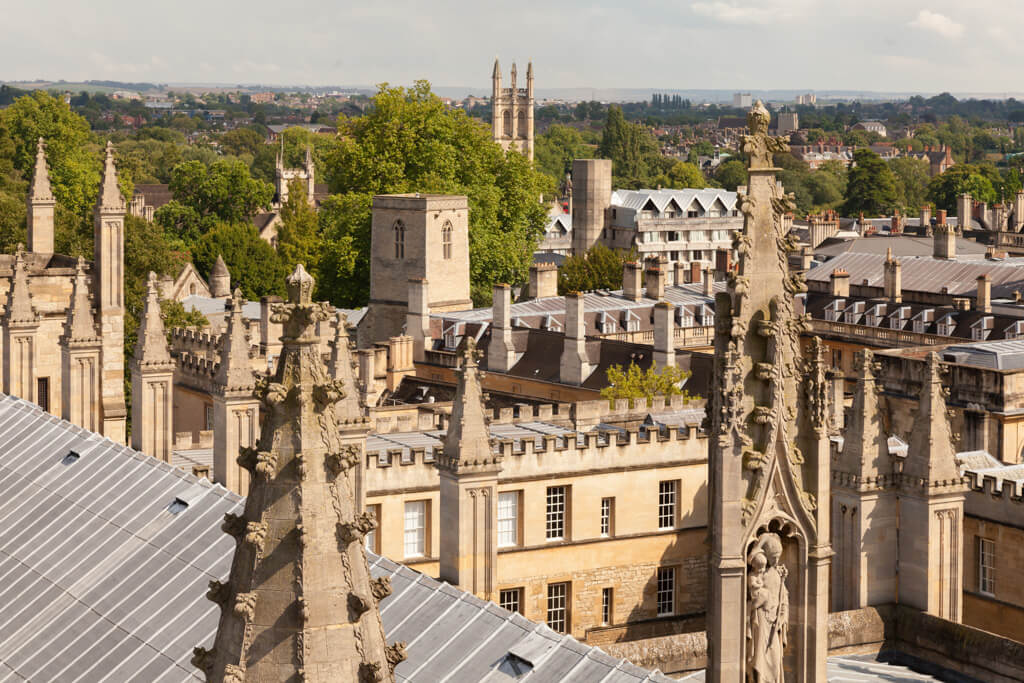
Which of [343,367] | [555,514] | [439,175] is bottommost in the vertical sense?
[555,514]

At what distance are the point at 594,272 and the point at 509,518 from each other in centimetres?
6295

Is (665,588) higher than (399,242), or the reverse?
(399,242)

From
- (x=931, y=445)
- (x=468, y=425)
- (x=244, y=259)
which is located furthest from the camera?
(x=244, y=259)

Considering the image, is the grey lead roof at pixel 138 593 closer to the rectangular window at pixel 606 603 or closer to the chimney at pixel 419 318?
the rectangular window at pixel 606 603

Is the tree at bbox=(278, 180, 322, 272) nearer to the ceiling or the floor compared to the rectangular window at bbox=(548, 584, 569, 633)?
nearer to the ceiling

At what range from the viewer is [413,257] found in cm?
8475

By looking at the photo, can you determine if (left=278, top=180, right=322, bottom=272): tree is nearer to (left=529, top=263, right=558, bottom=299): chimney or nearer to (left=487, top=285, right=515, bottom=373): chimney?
(left=529, top=263, right=558, bottom=299): chimney

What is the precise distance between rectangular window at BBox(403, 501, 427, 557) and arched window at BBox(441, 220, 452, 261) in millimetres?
42155

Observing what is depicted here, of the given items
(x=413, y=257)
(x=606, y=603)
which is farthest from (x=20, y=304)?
(x=413, y=257)

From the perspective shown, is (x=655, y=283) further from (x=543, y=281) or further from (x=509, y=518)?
(x=509, y=518)

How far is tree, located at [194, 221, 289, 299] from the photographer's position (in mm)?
118750

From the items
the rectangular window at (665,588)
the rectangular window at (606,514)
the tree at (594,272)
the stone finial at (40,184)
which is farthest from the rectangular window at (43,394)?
the tree at (594,272)

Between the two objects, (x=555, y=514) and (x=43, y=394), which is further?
(x=43, y=394)

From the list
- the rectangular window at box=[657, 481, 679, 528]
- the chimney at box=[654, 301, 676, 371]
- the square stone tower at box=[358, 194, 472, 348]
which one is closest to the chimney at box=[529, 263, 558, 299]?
the square stone tower at box=[358, 194, 472, 348]
